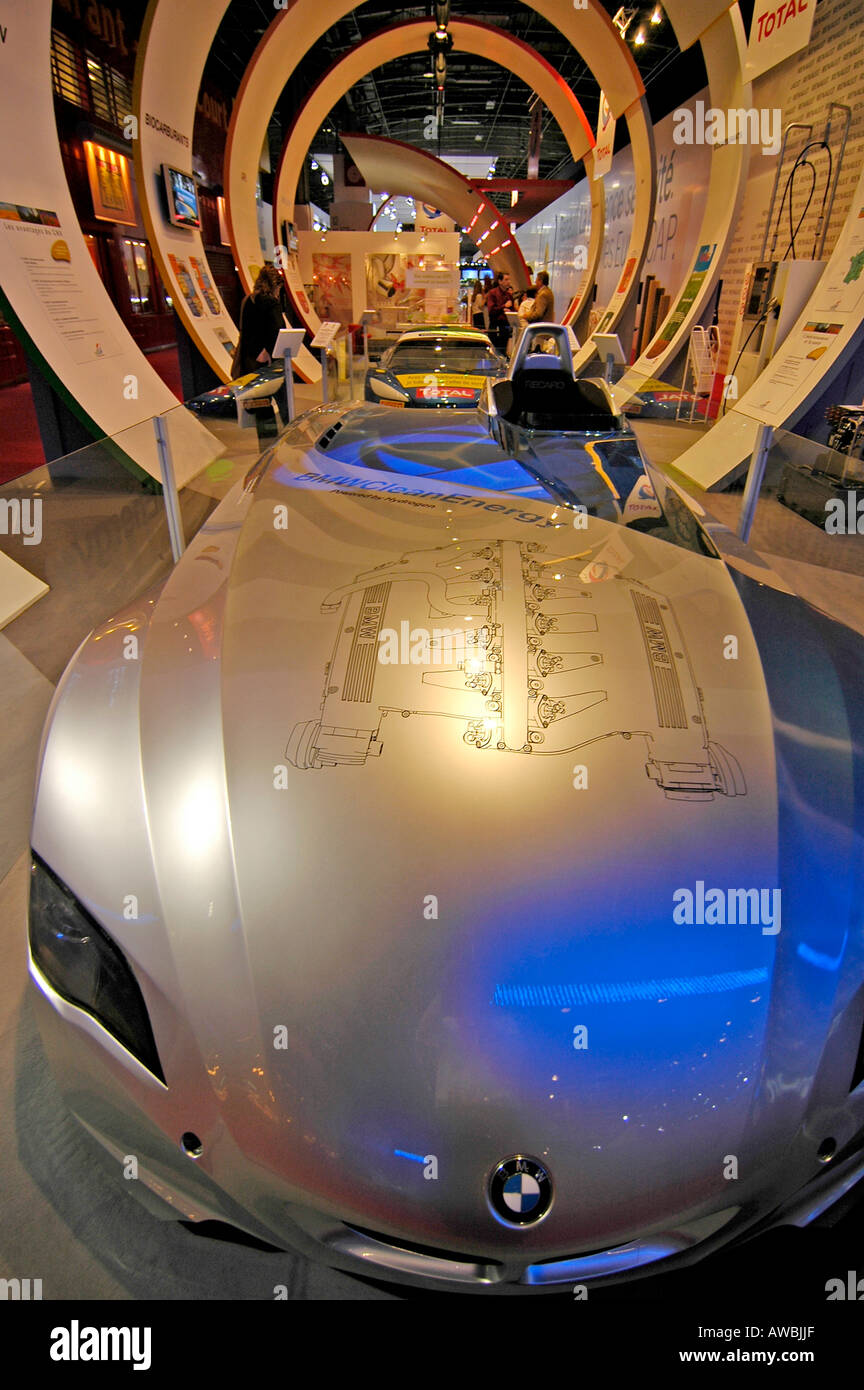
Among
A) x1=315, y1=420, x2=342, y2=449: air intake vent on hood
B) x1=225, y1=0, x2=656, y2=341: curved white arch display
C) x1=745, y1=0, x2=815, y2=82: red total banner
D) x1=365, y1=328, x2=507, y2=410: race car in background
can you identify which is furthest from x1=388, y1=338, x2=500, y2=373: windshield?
x1=225, y1=0, x2=656, y2=341: curved white arch display

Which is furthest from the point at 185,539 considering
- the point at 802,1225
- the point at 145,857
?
the point at 802,1225

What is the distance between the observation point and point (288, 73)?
10.9 m

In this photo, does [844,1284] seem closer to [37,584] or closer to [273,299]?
[37,584]

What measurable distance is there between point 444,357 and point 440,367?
0.37 metres

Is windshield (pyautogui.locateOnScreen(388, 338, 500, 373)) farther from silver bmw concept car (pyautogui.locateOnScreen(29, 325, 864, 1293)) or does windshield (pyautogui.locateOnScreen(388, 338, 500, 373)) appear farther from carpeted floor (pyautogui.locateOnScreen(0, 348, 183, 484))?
silver bmw concept car (pyautogui.locateOnScreen(29, 325, 864, 1293))

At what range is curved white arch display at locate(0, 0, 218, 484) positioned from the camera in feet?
15.6

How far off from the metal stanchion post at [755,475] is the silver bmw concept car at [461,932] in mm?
3213

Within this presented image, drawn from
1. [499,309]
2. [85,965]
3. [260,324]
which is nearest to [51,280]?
[260,324]

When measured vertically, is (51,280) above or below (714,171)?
below

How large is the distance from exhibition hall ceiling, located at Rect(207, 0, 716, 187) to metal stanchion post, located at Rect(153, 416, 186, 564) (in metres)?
11.6

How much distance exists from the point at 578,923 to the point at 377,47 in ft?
53.0

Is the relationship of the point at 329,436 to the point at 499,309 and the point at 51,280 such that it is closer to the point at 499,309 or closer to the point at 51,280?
the point at 51,280

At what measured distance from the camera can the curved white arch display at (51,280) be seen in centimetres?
475
